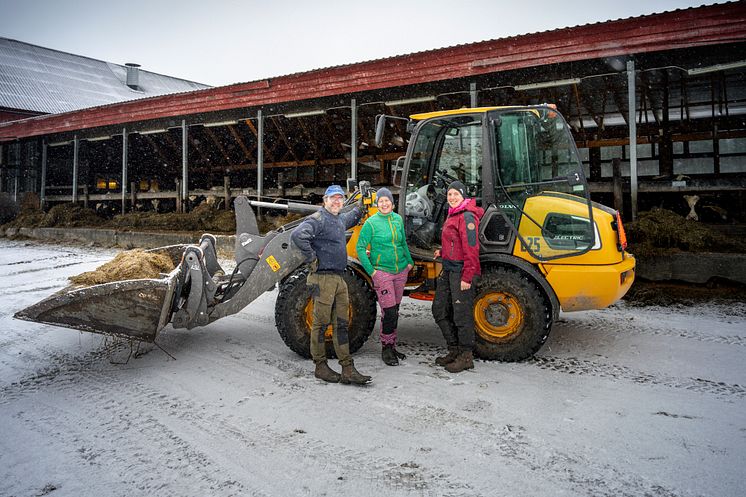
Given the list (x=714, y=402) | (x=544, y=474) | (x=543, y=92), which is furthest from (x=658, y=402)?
(x=543, y=92)

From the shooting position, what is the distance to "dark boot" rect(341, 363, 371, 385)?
3.86 meters

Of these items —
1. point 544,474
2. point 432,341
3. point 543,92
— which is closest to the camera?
point 544,474

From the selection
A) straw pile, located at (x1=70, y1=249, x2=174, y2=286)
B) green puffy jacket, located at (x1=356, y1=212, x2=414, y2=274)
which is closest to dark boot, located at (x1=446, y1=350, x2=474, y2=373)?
green puffy jacket, located at (x1=356, y1=212, x2=414, y2=274)

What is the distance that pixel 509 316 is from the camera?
429 centimetres

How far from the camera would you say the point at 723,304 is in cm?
628

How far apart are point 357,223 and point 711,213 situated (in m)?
9.23

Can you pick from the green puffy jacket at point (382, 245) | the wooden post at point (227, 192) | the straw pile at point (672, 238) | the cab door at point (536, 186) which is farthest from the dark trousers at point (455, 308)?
the wooden post at point (227, 192)

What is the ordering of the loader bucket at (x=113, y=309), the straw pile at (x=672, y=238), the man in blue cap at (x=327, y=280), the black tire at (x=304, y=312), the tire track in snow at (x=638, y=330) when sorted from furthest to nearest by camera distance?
the straw pile at (x=672, y=238) → the tire track in snow at (x=638, y=330) → the black tire at (x=304, y=312) → the man in blue cap at (x=327, y=280) → the loader bucket at (x=113, y=309)

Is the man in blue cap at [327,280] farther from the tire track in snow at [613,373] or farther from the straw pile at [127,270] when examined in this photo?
the straw pile at [127,270]

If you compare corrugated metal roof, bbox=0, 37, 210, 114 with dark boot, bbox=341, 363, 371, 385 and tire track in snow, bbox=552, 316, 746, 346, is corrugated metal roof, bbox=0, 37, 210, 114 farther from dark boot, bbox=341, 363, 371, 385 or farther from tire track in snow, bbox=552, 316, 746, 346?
tire track in snow, bbox=552, 316, 746, 346

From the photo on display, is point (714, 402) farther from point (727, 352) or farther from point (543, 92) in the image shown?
point (543, 92)

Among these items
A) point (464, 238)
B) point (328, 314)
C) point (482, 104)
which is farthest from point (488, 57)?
point (328, 314)

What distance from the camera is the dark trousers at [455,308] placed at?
13.7ft

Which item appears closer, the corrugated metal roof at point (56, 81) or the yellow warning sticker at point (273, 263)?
the yellow warning sticker at point (273, 263)
